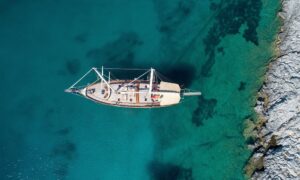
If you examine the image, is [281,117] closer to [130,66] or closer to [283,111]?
A: [283,111]

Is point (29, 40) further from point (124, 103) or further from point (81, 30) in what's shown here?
point (124, 103)

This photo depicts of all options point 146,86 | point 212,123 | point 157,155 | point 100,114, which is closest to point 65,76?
point 100,114

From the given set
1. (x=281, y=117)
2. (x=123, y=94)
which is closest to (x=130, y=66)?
(x=123, y=94)

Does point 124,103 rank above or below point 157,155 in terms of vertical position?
above

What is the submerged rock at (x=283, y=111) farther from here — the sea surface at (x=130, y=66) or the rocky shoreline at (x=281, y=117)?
the sea surface at (x=130, y=66)

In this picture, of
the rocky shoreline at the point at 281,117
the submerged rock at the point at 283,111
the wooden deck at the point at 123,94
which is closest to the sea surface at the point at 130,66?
the rocky shoreline at the point at 281,117

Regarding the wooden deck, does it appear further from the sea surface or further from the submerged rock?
the submerged rock
